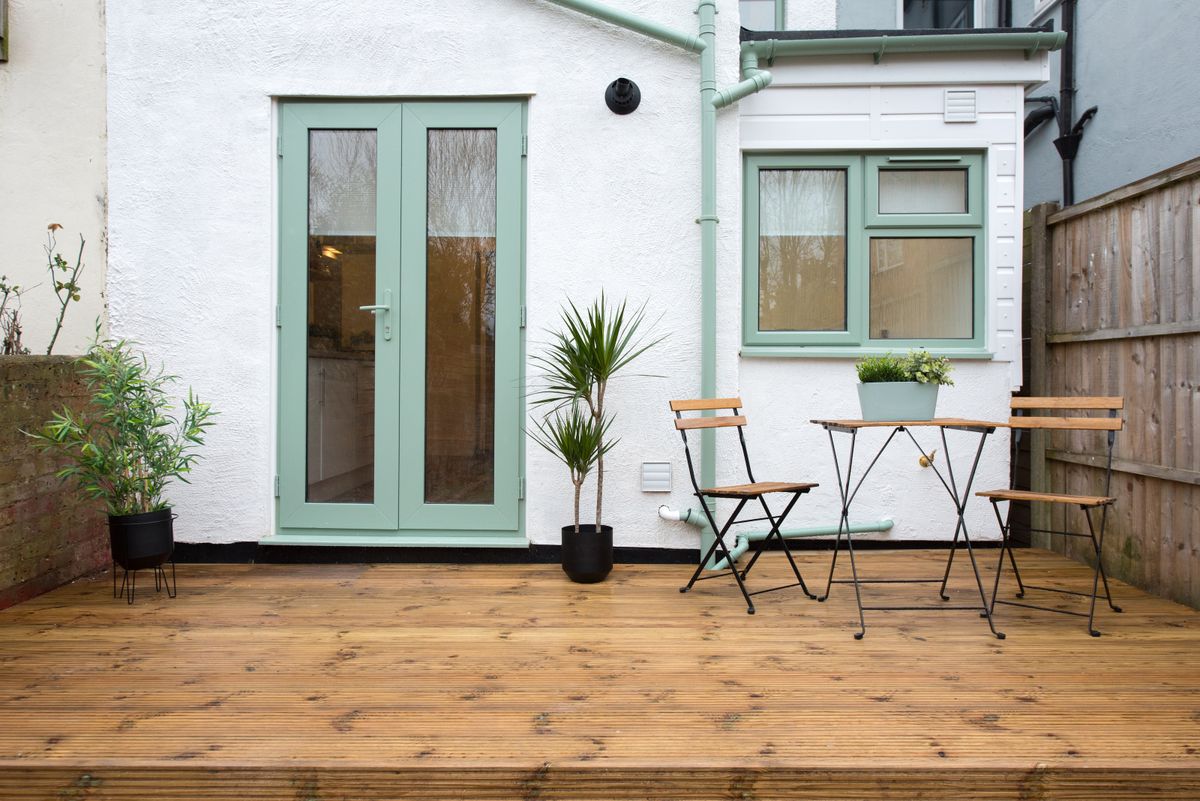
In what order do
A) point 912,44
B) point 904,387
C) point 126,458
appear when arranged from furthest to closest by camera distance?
point 912,44 < point 126,458 < point 904,387

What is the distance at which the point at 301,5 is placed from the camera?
3.77m

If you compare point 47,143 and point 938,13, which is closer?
point 47,143

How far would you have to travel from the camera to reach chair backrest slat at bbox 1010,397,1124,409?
2.87 meters

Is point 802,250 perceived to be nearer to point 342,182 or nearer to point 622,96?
point 622,96

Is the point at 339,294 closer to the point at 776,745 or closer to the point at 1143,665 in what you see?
the point at 776,745

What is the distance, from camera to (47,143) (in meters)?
3.76

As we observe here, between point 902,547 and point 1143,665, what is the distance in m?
1.62

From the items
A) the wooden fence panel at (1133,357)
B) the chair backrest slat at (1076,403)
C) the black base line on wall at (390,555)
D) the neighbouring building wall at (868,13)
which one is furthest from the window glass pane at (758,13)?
the black base line on wall at (390,555)

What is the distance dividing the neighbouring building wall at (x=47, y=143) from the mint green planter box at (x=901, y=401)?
381 centimetres

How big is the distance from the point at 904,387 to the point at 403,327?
2377 millimetres

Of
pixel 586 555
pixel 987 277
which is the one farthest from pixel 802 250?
pixel 586 555

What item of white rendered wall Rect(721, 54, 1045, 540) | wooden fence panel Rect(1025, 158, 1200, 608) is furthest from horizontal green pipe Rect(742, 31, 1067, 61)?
wooden fence panel Rect(1025, 158, 1200, 608)

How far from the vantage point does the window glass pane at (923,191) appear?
4.07 m

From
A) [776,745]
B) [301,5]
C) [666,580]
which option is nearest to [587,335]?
[666,580]
